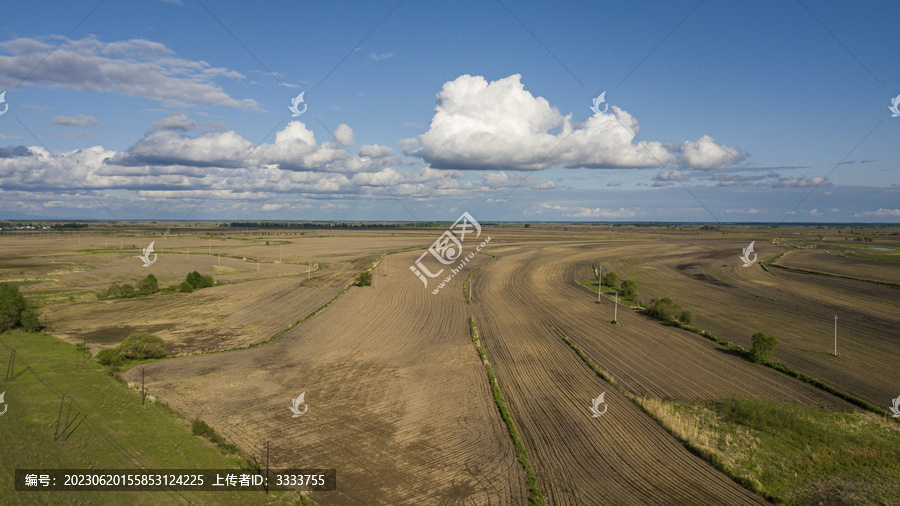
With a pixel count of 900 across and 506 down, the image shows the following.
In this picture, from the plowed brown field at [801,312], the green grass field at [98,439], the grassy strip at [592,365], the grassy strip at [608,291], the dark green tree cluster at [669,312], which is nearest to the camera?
the green grass field at [98,439]

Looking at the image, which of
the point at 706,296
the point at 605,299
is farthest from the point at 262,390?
the point at 706,296

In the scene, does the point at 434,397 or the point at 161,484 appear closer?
the point at 161,484

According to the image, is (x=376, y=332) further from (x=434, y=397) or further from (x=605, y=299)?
(x=605, y=299)

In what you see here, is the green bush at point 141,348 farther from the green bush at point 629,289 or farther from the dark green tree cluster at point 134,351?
the green bush at point 629,289

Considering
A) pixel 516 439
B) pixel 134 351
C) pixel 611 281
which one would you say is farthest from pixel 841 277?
pixel 134 351

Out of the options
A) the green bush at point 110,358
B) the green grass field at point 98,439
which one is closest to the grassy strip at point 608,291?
the green grass field at point 98,439
